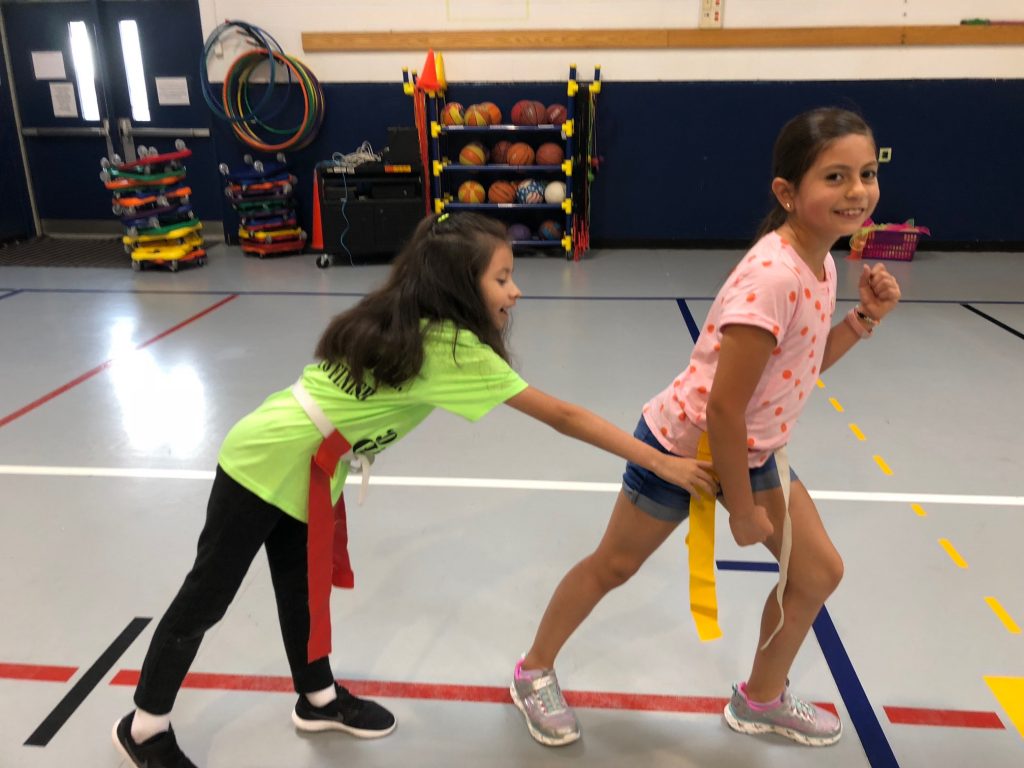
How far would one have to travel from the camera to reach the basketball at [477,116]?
6.84 metres

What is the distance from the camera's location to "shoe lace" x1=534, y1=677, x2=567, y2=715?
1.79 meters

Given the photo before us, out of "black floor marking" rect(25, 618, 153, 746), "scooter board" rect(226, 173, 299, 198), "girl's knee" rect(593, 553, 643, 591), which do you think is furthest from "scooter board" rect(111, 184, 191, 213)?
"girl's knee" rect(593, 553, 643, 591)

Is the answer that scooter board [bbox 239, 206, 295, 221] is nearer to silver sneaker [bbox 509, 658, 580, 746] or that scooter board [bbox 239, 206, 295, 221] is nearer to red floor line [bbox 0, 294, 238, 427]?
red floor line [bbox 0, 294, 238, 427]

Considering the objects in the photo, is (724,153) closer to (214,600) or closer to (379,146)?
(379,146)

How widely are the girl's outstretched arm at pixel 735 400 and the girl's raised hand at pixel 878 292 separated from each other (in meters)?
0.41

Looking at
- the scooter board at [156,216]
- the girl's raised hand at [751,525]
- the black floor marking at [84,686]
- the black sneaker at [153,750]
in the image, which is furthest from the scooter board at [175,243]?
the girl's raised hand at [751,525]

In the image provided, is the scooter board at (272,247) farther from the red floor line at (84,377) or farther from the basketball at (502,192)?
the basketball at (502,192)

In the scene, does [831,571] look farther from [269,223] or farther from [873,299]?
[269,223]

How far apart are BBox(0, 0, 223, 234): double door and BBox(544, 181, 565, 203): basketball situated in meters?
3.48

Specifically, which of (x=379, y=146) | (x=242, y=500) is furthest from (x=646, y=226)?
(x=242, y=500)

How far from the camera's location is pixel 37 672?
1974mm

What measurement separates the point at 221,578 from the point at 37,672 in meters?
0.85

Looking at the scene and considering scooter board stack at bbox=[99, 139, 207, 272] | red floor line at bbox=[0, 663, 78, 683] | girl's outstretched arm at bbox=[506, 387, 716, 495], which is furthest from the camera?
scooter board stack at bbox=[99, 139, 207, 272]

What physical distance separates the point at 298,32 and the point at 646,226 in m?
3.84
